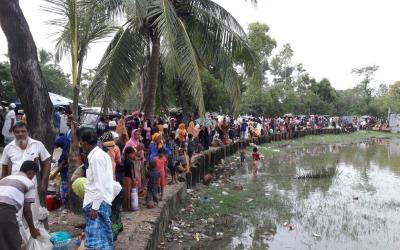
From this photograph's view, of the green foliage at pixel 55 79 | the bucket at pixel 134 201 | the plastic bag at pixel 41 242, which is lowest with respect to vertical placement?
the bucket at pixel 134 201

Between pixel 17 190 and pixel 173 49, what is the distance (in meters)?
4.85

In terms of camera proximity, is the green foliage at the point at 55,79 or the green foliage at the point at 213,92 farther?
the green foliage at the point at 55,79

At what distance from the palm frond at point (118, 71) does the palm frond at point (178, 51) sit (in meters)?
0.90

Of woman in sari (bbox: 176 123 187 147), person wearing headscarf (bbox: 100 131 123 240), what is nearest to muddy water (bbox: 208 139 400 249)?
woman in sari (bbox: 176 123 187 147)

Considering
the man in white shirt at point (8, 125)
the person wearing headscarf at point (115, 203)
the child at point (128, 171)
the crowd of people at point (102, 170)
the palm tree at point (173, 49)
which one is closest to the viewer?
the crowd of people at point (102, 170)

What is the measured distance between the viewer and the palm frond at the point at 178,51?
833cm

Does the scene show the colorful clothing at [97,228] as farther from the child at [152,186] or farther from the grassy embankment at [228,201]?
the grassy embankment at [228,201]

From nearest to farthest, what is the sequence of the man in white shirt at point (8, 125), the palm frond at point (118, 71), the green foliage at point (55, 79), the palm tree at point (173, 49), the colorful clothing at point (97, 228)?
1. the colorful clothing at point (97, 228)
2. the palm tree at point (173, 49)
3. the palm frond at point (118, 71)
4. the man in white shirt at point (8, 125)
5. the green foliage at point (55, 79)

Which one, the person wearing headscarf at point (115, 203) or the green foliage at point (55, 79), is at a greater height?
the green foliage at point (55, 79)

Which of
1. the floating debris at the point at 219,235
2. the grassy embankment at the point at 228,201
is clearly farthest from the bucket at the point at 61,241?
the grassy embankment at the point at 228,201

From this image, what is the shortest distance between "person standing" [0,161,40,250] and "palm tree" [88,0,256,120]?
4.53 m

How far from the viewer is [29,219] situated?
4.19 metres

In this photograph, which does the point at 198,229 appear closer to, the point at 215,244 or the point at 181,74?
the point at 215,244

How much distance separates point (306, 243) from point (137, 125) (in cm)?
526
